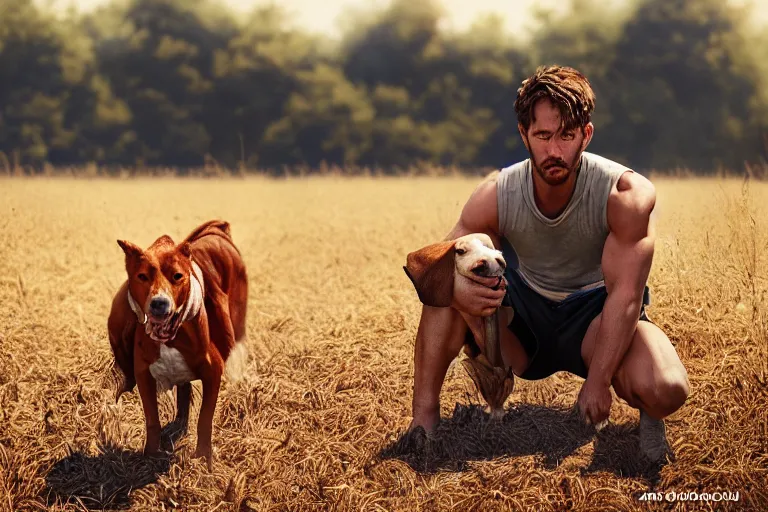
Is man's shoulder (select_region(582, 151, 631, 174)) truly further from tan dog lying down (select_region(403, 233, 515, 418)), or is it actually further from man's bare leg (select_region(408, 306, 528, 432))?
man's bare leg (select_region(408, 306, 528, 432))

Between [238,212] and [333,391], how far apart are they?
7675mm

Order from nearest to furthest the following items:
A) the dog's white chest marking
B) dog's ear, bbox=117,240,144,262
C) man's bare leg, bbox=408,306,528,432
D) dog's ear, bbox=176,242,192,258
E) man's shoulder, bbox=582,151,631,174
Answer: dog's ear, bbox=117,240,144,262
dog's ear, bbox=176,242,192,258
the dog's white chest marking
man's shoulder, bbox=582,151,631,174
man's bare leg, bbox=408,306,528,432

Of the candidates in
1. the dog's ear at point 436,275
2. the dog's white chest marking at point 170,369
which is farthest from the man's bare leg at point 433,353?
the dog's white chest marking at point 170,369

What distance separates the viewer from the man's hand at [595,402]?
388cm

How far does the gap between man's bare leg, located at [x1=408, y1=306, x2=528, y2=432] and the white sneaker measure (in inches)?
28.4

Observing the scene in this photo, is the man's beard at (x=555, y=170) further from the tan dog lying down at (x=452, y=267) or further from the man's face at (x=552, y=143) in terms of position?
the tan dog lying down at (x=452, y=267)

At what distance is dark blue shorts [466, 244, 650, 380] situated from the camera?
13.8ft

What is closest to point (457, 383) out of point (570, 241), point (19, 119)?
point (570, 241)

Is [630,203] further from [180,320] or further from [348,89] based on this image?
[348,89]

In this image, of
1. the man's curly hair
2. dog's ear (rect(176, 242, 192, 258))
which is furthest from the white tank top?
dog's ear (rect(176, 242, 192, 258))

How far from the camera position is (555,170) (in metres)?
3.82

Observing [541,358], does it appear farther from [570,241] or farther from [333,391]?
[333,391]

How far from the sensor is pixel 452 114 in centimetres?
3703

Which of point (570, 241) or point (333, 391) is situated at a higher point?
point (570, 241)
